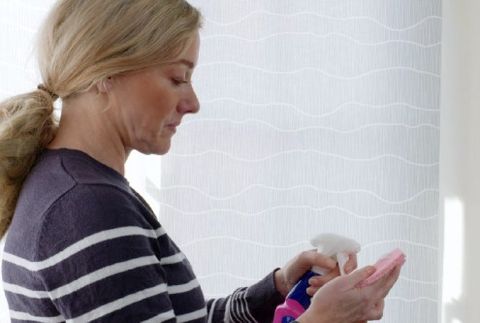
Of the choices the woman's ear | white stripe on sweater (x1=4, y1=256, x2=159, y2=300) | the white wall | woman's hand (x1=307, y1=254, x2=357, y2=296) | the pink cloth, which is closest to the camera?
white stripe on sweater (x1=4, y1=256, x2=159, y2=300)

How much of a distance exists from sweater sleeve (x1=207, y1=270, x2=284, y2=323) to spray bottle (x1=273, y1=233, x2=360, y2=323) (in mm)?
62

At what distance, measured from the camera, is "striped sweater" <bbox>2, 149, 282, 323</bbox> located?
0.90 metres

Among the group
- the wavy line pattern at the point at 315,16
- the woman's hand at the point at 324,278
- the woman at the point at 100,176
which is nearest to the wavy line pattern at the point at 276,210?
the wavy line pattern at the point at 315,16

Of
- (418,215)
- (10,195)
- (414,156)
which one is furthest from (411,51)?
(10,195)

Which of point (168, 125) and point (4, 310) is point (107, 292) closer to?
point (168, 125)

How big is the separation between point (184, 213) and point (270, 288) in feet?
2.45

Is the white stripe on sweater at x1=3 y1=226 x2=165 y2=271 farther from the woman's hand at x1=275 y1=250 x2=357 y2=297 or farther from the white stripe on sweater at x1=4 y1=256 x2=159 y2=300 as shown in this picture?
the woman's hand at x1=275 y1=250 x2=357 y2=297

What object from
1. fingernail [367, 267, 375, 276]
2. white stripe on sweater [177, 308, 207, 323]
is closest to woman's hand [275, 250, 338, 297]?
fingernail [367, 267, 375, 276]

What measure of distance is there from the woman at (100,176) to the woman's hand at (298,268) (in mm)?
131

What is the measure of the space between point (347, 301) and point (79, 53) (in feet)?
1.56

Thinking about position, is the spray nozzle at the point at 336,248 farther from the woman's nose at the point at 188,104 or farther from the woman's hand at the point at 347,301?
the woman's nose at the point at 188,104

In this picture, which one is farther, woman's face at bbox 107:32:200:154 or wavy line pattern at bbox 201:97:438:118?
wavy line pattern at bbox 201:97:438:118

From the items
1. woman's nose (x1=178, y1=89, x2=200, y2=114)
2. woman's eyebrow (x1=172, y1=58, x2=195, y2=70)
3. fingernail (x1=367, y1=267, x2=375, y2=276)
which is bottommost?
fingernail (x1=367, y1=267, x2=375, y2=276)

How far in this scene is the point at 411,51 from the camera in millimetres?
2072
